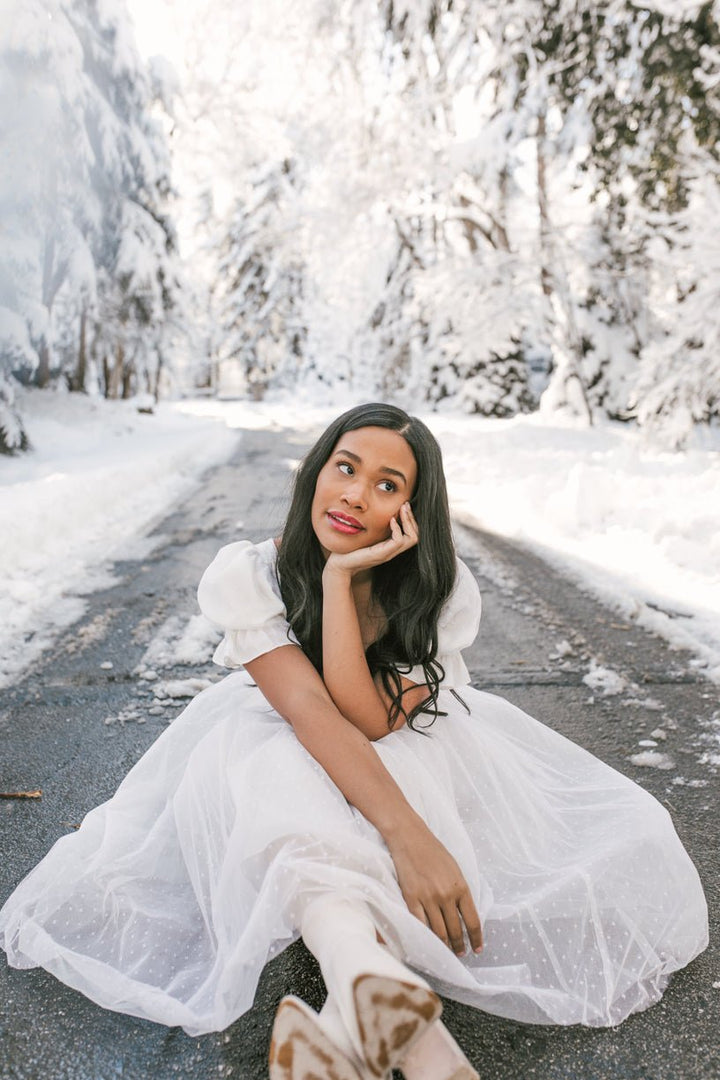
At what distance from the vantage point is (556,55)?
9531 millimetres

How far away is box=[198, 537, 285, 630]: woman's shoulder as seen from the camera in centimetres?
190

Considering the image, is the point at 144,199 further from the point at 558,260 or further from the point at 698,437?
the point at 698,437

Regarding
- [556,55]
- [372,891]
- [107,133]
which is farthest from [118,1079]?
[107,133]

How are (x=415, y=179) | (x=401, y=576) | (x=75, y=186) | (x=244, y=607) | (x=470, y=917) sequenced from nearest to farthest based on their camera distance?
(x=470, y=917) < (x=244, y=607) < (x=401, y=576) < (x=75, y=186) < (x=415, y=179)

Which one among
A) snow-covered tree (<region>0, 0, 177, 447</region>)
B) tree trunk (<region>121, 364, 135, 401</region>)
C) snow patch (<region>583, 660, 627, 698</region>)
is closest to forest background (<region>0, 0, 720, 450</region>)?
snow-covered tree (<region>0, 0, 177, 447</region>)

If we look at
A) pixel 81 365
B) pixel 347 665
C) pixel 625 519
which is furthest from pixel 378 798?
pixel 81 365

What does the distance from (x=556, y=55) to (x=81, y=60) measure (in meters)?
7.00

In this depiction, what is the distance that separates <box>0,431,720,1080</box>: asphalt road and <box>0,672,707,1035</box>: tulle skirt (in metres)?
0.06

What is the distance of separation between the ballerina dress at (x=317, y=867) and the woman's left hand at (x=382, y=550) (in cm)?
23

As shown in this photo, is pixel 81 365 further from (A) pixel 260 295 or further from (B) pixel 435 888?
(A) pixel 260 295

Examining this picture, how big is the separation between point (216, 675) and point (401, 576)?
170cm

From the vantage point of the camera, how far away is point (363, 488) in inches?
72.7

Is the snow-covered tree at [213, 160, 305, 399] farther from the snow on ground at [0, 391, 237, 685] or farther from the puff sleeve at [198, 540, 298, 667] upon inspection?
the puff sleeve at [198, 540, 298, 667]

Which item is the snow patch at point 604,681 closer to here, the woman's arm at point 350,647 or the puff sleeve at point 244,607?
the woman's arm at point 350,647
